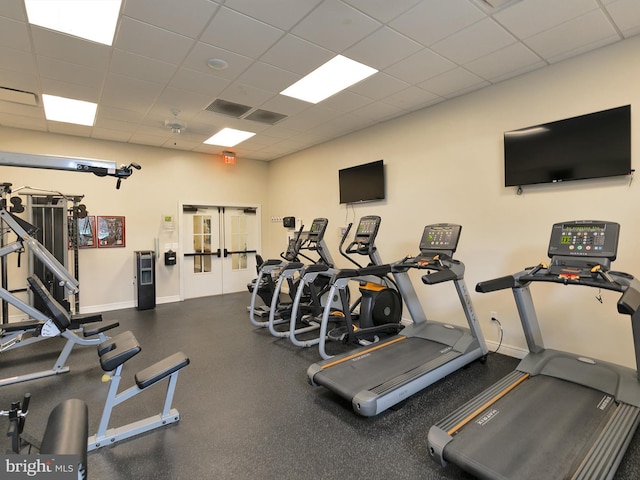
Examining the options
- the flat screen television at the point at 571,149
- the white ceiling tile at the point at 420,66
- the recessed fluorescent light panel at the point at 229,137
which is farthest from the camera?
the recessed fluorescent light panel at the point at 229,137

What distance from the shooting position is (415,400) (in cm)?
281

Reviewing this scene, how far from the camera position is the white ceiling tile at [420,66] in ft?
10.8

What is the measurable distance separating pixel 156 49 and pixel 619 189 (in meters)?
4.52

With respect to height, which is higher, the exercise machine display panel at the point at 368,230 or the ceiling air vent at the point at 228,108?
the ceiling air vent at the point at 228,108

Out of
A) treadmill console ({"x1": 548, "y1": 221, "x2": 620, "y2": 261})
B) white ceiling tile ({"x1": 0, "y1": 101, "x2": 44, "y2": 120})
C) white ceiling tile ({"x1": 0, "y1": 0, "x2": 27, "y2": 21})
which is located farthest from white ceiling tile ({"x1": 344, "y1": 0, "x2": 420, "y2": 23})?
white ceiling tile ({"x1": 0, "y1": 101, "x2": 44, "y2": 120})

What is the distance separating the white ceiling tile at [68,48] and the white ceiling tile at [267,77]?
132cm

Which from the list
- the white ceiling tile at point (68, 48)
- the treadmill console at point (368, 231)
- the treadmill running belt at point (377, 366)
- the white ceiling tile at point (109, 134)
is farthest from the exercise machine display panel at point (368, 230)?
the white ceiling tile at point (109, 134)

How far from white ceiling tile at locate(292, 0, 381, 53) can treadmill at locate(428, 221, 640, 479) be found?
241 cm

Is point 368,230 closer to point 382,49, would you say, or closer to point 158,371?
point 382,49

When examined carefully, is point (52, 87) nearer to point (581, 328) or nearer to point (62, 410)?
point (62, 410)

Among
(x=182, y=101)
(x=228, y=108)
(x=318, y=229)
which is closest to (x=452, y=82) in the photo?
(x=318, y=229)

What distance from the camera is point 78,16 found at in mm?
2637

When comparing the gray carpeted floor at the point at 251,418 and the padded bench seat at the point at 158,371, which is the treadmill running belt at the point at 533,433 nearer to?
the gray carpeted floor at the point at 251,418

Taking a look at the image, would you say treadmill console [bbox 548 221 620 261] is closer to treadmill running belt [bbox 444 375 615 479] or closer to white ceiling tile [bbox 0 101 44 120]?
treadmill running belt [bbox 444 375 615 479]
